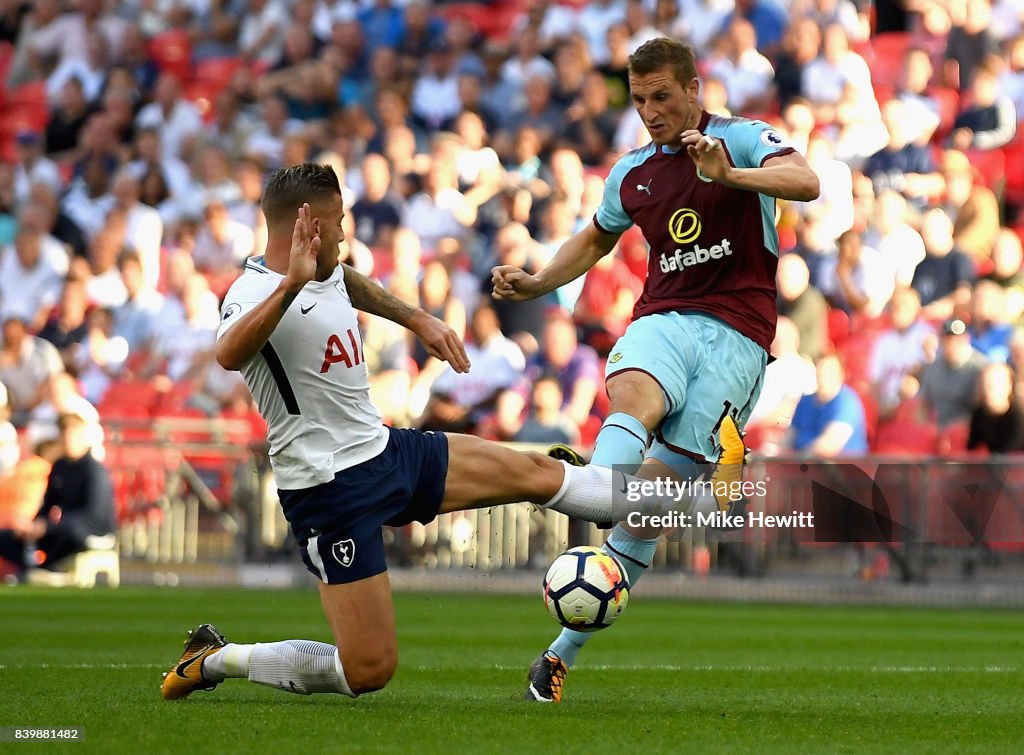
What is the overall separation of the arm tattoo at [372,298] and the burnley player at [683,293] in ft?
2.45

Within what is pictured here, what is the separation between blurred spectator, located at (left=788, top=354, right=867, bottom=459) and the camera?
15078 mm

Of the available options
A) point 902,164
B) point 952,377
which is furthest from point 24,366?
point 952,377

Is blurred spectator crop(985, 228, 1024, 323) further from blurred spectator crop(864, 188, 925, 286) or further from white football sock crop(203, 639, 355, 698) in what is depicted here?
white football sock crop(203, 639, 355, 698)

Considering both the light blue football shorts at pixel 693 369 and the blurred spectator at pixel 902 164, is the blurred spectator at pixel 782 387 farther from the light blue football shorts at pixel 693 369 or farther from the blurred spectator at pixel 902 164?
the light blue football shorts at pixel 693 369

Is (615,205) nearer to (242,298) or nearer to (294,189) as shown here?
(294,189)

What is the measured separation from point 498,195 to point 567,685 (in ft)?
36.8

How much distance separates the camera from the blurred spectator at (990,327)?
1541 centimetres

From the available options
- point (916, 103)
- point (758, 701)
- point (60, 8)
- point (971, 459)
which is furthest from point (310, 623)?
point (60, 8)

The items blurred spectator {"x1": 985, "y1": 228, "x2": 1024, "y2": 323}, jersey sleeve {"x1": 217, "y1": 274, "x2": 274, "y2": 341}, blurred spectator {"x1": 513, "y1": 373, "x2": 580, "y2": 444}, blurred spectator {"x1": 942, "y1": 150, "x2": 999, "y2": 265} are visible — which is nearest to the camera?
jersey sleeve {"x1": 217, "y1": 274, "x2": 274, "y2": 341}

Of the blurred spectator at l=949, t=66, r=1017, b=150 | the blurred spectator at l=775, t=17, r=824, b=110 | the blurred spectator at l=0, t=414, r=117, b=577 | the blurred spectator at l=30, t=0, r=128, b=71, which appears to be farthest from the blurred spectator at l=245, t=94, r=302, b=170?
the blurred spectator at l=949, t=66, r=1017, b=150

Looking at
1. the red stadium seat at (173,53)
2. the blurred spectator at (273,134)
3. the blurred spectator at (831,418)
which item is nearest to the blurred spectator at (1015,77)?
the blurred spectator at (831,418)

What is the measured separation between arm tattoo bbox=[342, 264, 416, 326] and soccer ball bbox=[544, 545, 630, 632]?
1.31 meters

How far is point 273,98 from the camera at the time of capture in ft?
72.4

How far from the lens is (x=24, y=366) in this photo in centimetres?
1881
